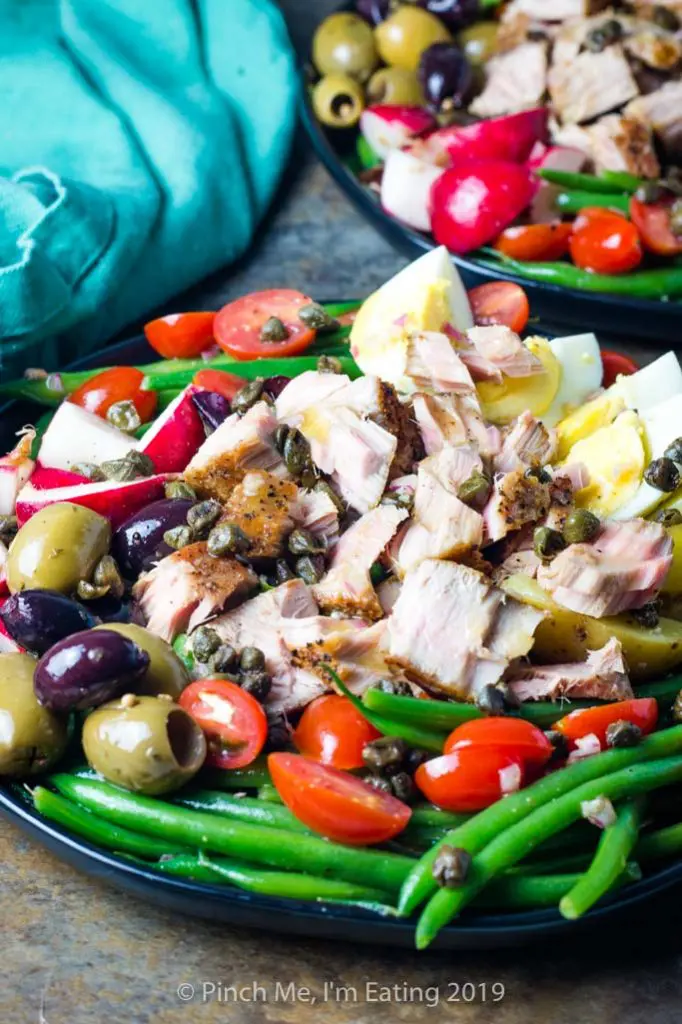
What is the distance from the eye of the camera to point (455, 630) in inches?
106

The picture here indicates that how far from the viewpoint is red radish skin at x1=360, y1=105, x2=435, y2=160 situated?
4.68m

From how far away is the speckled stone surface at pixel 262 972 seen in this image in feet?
7.95

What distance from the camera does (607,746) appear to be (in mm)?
2582

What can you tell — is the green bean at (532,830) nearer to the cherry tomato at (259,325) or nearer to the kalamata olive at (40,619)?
the kalamata olive at (40,619)

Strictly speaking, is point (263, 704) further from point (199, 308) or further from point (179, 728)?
point (199, 308)

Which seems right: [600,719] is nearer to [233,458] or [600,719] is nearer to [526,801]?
[526,801]

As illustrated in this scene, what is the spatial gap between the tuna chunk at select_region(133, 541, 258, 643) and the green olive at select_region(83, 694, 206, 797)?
32cm

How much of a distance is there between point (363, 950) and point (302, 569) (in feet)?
2.92

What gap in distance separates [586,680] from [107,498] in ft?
4.20

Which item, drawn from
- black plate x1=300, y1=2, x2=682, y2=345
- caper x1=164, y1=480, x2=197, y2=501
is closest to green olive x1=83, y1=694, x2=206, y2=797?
caper x1=164, y1=480, x2=197, y2=501

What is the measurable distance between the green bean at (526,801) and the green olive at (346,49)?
3347mm

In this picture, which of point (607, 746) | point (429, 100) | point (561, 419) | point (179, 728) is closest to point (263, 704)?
point (179, 728)

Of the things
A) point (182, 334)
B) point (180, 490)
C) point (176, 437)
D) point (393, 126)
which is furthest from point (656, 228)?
point (180, 490)

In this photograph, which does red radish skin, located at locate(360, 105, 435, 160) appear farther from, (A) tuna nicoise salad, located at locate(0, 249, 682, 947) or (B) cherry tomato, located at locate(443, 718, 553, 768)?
(B) cherry tomato, located at locate(443, 718, 553, 768)
